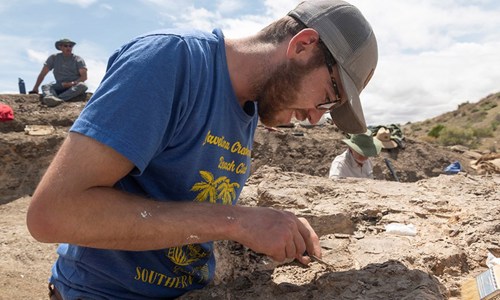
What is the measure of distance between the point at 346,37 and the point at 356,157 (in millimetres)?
4108

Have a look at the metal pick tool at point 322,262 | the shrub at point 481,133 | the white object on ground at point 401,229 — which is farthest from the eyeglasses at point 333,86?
the shrub at point 481,133

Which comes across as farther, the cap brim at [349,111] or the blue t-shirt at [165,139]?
the cap brim at [349,111]

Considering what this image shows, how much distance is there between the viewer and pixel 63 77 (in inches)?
416

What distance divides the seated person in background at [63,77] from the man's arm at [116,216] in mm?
9614

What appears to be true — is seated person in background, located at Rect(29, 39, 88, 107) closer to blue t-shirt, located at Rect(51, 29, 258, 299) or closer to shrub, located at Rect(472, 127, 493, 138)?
blue t-shirt, located at Rect(51, 29, 258, 299)

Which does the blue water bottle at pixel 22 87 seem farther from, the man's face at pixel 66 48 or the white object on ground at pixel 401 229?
the white object on ground at pixel 401 229

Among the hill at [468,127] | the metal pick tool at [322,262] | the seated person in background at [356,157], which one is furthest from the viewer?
the hill at [468,127]

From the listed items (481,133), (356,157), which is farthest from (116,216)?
(481,133)

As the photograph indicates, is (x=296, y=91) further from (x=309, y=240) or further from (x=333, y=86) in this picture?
(x=309, y=240)

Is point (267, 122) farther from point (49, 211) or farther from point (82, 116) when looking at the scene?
point (49, 211)

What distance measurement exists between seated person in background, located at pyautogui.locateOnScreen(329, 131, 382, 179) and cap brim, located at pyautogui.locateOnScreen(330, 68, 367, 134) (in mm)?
3485

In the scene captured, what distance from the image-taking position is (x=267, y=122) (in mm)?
1801

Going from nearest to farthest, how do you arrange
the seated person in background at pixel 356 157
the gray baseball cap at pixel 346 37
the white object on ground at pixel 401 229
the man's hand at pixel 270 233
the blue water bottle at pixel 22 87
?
the man's hand at pixel 270 233, the gray baseball cap at pixel 346 37, the white object on ground at pixel 401 229, the seated person in background at pixel 356 157, the blue water bottle at pixel 22 87

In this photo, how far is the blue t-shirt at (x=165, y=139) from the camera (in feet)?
4.10
